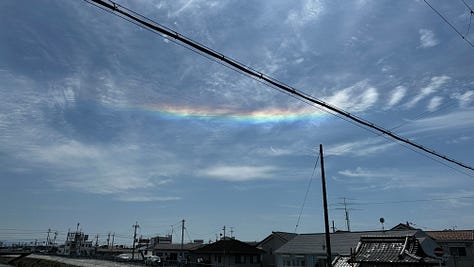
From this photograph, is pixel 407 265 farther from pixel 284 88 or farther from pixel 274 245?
pixel 274 245

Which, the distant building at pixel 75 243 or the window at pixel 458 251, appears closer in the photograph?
the window at pixel 458 251

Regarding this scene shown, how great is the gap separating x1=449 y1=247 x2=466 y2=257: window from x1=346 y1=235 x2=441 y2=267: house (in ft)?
49.8

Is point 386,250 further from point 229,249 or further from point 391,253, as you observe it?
point 229,249

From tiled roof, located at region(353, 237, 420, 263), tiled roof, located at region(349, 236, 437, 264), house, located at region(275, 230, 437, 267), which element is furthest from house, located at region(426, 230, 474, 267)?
tiled roof, located at region(353, 237, 420, 263)

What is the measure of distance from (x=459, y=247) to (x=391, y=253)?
59.5 feet

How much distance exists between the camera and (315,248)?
44188mm

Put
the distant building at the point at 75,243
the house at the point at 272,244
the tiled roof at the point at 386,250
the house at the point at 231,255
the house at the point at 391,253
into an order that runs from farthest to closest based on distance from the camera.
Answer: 1. the distant building at the point at 75,243
2. the house at the point at 272,244
3. the house at the point at 231,255
4. the tiled roof at the point at 386,250
5. the house at the point at 391,253

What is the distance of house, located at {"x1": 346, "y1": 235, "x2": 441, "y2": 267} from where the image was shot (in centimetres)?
2700

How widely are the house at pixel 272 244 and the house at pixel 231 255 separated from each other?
252 cm

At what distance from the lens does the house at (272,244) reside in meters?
58.2

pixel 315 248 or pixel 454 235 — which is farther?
pixel 315 248

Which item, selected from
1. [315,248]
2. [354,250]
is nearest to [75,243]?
[315,248]

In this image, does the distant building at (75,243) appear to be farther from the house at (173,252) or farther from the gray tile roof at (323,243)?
the gray tile roof at (323,243)

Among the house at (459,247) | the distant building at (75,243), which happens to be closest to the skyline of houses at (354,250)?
the house at (459,247)
